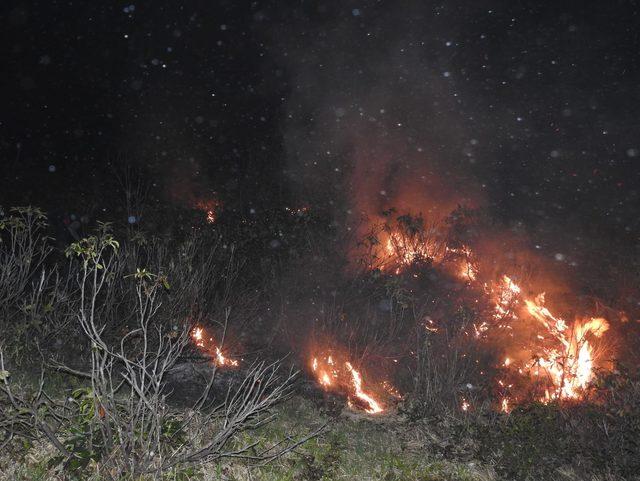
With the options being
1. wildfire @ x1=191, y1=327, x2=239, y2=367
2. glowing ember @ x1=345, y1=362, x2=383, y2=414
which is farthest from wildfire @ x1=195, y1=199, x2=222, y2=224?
glowing ember @ x1=345, y1=362, x2=383, y2=414

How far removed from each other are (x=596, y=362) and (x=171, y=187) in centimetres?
1128

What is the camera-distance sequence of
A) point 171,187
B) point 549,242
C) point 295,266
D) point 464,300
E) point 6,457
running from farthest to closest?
point 171,187 → point 549,242 → point 295,266 → point 464,300 → point 6,457

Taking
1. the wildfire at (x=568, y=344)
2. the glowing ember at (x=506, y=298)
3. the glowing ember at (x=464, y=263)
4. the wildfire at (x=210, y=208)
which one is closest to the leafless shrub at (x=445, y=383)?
the wildfire at (x=568, y=344)

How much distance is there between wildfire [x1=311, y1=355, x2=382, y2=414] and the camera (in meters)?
6.80

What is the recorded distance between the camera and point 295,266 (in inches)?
394

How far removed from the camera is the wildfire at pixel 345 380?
680 cm

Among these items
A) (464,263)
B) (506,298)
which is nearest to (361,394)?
(506,298)

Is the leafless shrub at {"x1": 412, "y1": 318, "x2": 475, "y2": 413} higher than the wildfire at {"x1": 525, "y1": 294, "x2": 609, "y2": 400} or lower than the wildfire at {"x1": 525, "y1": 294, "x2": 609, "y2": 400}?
lower

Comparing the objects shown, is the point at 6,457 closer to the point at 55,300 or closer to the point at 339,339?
the point at 55,300

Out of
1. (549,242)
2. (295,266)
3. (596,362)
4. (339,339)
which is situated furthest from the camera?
(549,242)

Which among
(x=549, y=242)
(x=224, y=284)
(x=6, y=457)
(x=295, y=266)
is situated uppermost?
(x=549, y=242)

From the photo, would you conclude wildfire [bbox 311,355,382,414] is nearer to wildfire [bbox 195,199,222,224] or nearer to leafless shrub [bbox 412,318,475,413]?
leafless shrub [bbox 412,318,475,413]

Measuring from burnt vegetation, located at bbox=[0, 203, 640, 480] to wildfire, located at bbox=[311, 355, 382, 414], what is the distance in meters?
0.04

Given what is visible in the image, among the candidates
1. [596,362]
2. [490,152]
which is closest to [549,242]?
[490,152]
